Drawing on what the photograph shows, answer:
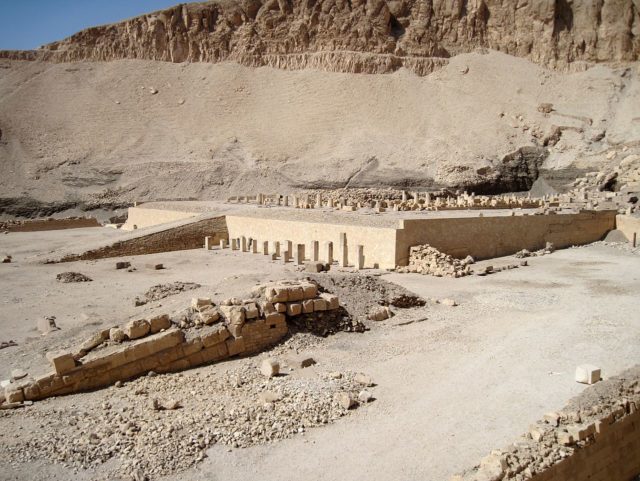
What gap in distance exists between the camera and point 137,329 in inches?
299

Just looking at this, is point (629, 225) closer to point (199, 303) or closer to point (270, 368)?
point (270, 368)

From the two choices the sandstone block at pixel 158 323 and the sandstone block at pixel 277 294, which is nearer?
the sandstone block at pixel 158 323

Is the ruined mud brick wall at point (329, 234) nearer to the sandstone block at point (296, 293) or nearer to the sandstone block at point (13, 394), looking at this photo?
the sandstone block at point (296, 293)

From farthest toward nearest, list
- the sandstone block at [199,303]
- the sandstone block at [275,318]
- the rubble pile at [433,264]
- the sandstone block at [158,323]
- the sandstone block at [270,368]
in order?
the rubble pile at [433,264]
the sandstone block at [275,318]
the sandstone block at [199,303]
the sandstone block at [158,323]
the sandstone block at [270,368]

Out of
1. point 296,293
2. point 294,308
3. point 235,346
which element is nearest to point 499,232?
point 296,293

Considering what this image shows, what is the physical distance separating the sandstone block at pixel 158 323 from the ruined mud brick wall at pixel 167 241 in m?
11.8

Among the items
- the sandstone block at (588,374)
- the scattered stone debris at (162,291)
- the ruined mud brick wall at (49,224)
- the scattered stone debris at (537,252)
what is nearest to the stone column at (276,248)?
the scattered stone debris at (162,291)

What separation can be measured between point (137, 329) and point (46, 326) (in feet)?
10.1

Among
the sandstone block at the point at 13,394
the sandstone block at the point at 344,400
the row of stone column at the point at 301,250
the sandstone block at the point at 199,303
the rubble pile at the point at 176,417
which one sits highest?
the sandstone block at the point at 199,303

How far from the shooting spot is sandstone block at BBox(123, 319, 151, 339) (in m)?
7.55

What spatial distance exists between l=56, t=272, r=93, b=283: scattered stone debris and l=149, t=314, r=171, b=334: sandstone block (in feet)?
25.5

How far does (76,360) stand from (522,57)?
4951 cm

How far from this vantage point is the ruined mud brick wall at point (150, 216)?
81.8 feet

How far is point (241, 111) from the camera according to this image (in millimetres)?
42156
